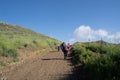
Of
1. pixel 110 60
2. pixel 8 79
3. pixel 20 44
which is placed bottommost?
pixel 8 79

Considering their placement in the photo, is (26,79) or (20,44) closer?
(26,79)

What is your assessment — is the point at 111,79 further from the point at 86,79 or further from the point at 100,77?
the point at 86,79

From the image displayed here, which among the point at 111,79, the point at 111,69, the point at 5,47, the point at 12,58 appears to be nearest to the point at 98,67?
the point at 111,69

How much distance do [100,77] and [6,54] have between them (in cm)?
1968

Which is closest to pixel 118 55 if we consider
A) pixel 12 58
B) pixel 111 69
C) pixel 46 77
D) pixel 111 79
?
pixel 111 69

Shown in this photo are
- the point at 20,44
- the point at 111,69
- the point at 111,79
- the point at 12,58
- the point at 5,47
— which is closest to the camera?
the point at 111,79

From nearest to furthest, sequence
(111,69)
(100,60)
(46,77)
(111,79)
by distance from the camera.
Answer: (111,79) → (111,69) → (100,60) → (46,77)

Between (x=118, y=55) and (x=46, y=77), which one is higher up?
(x=118, y=55)

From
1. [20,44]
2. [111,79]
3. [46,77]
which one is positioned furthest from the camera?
[20,44]

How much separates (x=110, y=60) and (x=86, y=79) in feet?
5.09

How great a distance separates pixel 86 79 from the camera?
575 inches

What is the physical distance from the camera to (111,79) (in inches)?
449

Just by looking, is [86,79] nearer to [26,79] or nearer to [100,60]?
[100,60]

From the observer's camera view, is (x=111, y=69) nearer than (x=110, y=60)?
Yes
